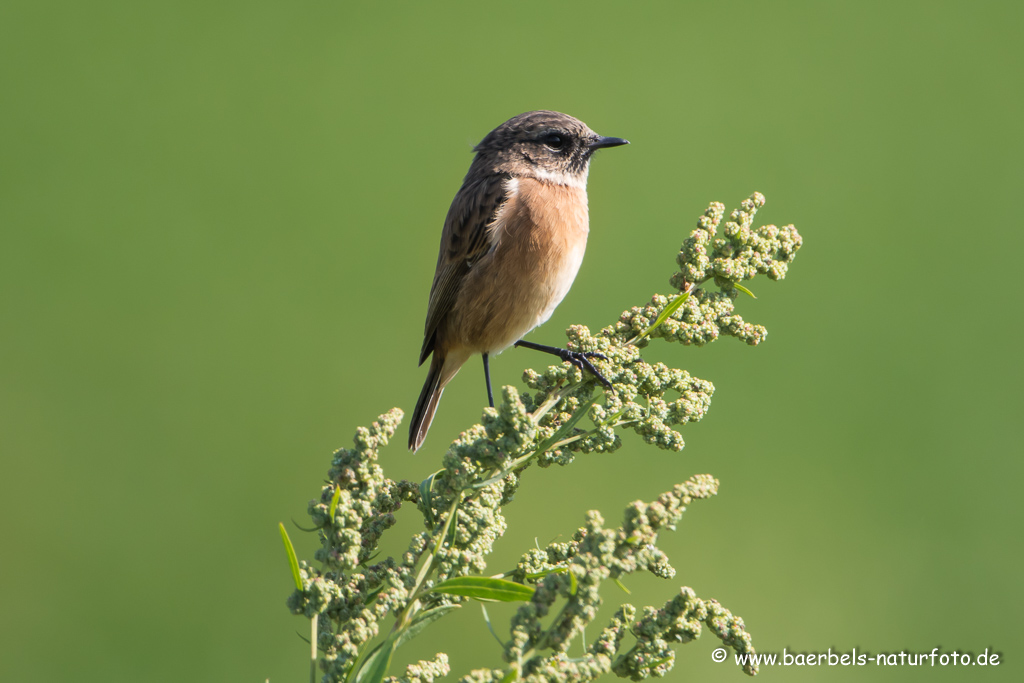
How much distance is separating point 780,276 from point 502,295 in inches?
78.4

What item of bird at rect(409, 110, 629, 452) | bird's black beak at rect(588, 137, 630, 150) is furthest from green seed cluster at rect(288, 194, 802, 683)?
bird's black beak at rect(588, 137, 630, 150)

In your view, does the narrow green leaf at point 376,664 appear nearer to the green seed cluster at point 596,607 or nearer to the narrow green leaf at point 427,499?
the green seed cluster at point 596,607

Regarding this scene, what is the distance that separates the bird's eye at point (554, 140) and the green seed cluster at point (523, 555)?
259cm

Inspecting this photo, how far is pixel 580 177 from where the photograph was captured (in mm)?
4648

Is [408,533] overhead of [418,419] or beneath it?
overhead

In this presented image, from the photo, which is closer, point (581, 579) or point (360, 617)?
point (581, 579)

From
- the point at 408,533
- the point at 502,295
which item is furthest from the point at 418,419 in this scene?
the point at 408,533

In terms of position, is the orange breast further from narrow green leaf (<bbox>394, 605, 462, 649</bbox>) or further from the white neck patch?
Result: narrow green leaf (<bbox>394, 605, 462, 649</bbox>)

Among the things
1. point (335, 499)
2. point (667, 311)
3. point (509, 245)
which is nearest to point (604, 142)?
point (509, 245)

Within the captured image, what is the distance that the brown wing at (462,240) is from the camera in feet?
14.3

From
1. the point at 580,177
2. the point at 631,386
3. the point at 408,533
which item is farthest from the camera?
the point at 408,533

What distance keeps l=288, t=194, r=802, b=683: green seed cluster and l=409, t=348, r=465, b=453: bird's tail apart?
7.55 feet

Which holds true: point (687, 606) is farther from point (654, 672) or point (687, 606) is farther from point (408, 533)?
point (408, 533)

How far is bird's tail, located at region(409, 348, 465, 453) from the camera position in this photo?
4438mm
